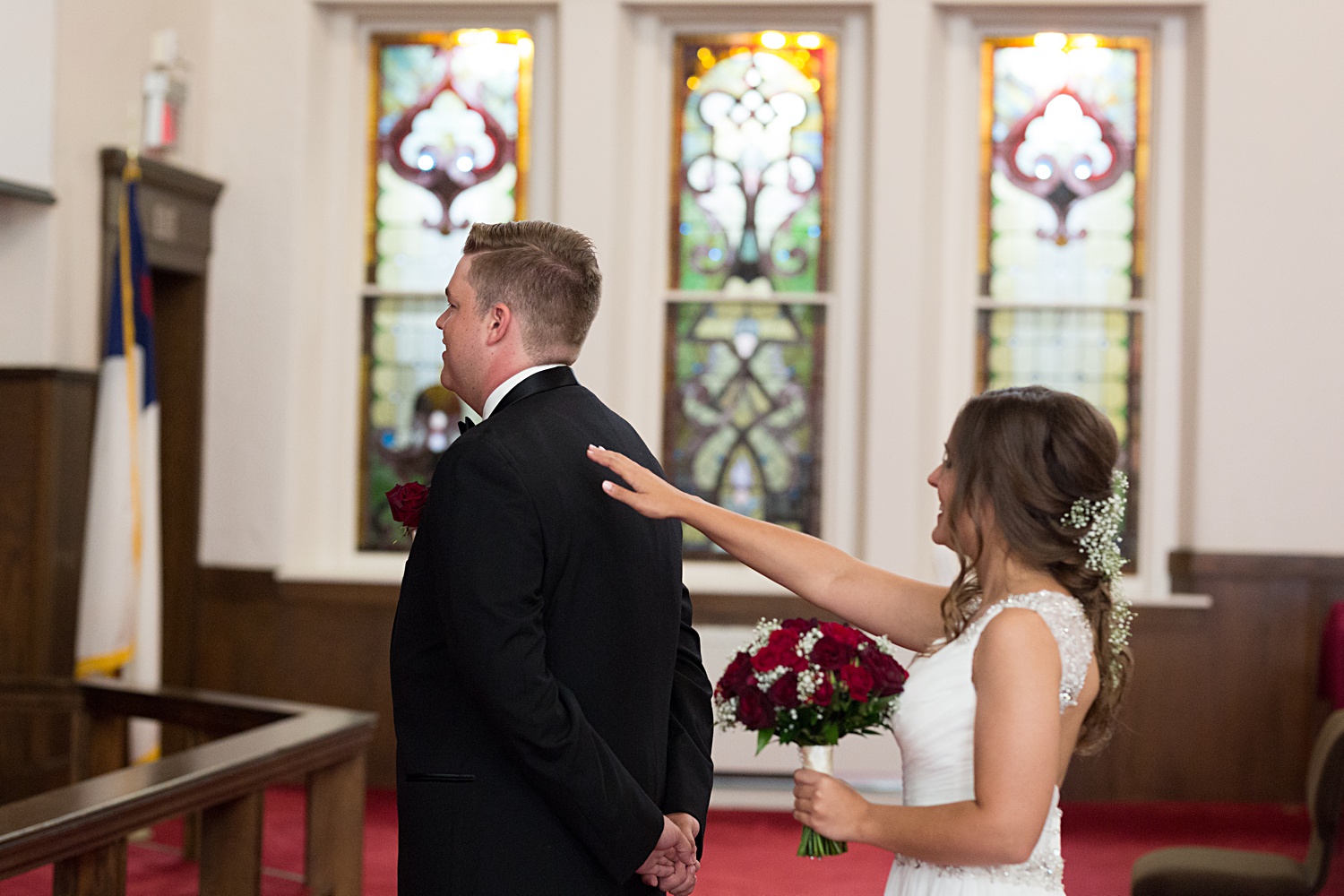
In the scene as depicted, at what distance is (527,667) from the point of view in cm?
176

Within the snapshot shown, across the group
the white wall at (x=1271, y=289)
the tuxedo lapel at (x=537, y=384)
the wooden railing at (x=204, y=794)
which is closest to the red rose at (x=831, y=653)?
the tuxedo lapel at (x=537, y=384)

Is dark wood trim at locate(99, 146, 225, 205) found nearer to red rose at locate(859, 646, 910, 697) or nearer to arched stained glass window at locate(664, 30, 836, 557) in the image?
arched stained glass window at locate(664, 30, 836, 557)

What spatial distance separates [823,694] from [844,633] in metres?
0.09

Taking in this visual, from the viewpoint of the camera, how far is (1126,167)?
21.5 ft

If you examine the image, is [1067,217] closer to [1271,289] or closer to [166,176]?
[1271,289]

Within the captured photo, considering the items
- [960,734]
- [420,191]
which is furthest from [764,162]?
[960,734]

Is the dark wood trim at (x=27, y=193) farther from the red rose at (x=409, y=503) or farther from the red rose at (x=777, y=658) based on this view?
the red rose at (x=777, y=658)

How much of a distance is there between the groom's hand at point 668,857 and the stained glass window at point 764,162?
15.7 feet

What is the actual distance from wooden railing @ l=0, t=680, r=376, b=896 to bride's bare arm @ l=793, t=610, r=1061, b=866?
4.95 ft

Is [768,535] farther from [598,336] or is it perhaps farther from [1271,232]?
[1271,232]

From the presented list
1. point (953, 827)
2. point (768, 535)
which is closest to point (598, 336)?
point (768, 535)

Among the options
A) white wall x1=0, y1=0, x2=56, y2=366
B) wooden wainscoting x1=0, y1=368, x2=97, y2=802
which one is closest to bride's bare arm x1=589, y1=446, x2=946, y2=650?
wooden wainscoting x1=0, y1=368, x2=97, y2=802

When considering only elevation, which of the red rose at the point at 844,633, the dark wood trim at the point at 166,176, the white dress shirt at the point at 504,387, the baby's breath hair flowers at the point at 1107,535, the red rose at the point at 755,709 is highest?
the dark wood trim at the point at 166,176

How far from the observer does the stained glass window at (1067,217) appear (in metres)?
6.52
